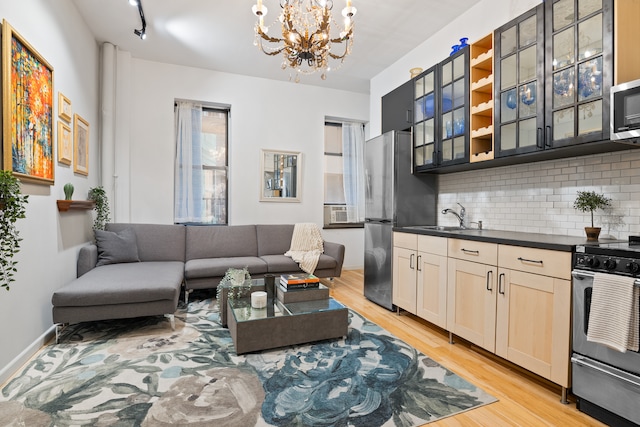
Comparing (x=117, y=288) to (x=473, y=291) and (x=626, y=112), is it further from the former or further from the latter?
(x=626, y=112)

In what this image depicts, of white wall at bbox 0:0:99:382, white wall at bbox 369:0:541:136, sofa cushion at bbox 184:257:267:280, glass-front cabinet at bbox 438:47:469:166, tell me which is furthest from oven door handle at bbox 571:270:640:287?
white wall at bbox 0:0:99:382

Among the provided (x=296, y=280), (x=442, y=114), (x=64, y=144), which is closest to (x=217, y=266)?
(x=296, y=280)

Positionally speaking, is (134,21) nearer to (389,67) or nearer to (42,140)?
(42,140)

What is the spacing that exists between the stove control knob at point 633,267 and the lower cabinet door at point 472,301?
77 cm

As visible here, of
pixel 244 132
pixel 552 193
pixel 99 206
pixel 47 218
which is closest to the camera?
pixel 552 193

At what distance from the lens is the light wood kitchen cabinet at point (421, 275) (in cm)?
282

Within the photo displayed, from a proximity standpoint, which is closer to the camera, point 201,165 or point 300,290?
point 300,290

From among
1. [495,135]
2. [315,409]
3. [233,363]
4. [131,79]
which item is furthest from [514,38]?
[131,79]

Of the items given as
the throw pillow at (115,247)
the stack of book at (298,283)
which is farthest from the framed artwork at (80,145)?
the stack of book at (298,283)

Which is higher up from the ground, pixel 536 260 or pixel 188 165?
pixel 188 165

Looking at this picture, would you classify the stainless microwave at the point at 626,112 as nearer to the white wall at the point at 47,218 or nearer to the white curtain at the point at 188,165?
the white wall at the point at 47,218

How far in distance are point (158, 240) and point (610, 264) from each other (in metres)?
4.35

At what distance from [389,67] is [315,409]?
170 inches

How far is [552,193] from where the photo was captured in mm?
2561
